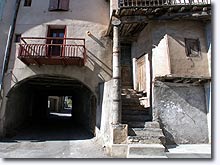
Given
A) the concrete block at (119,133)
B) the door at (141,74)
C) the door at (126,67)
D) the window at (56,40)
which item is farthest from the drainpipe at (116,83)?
the door at (126,67)

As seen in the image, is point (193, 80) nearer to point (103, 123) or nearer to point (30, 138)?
point (103, 123)

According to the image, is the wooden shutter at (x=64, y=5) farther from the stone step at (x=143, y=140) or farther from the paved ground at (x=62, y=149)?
the stone step at (x=143, y=140)

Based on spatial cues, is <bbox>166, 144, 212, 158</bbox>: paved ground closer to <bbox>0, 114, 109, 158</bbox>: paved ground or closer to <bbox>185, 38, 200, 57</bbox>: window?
<bbox>0, 114, 109, 158</bbox>: paved ground

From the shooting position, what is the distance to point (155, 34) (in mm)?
9695

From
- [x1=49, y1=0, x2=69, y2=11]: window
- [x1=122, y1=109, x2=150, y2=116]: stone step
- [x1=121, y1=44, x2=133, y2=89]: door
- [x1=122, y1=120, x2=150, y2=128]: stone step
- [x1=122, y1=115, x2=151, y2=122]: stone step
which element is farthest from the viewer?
[x1=121, y1=44, x2=133, y2=89]: door

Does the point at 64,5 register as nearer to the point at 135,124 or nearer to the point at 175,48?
the point at 175,48

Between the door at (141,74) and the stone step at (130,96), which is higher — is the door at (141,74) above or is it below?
above

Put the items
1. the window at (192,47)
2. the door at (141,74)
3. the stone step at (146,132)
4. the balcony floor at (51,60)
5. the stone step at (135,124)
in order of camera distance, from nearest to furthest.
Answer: the stone step at (146,132)
the stone step at (135,124)
the window at (192,47)
the balcony floor at (51,60)
the door at (141,74)

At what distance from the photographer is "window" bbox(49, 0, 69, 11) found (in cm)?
1138

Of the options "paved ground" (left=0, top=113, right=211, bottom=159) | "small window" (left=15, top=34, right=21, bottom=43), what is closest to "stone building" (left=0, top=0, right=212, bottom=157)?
"small window" (left=15, top=34, right=21, bottom=43)

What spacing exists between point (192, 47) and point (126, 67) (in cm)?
463

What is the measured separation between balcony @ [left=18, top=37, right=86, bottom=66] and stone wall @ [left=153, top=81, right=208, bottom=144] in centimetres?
433

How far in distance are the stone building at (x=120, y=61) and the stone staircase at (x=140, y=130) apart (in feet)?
0.11

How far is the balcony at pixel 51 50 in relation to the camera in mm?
9961
